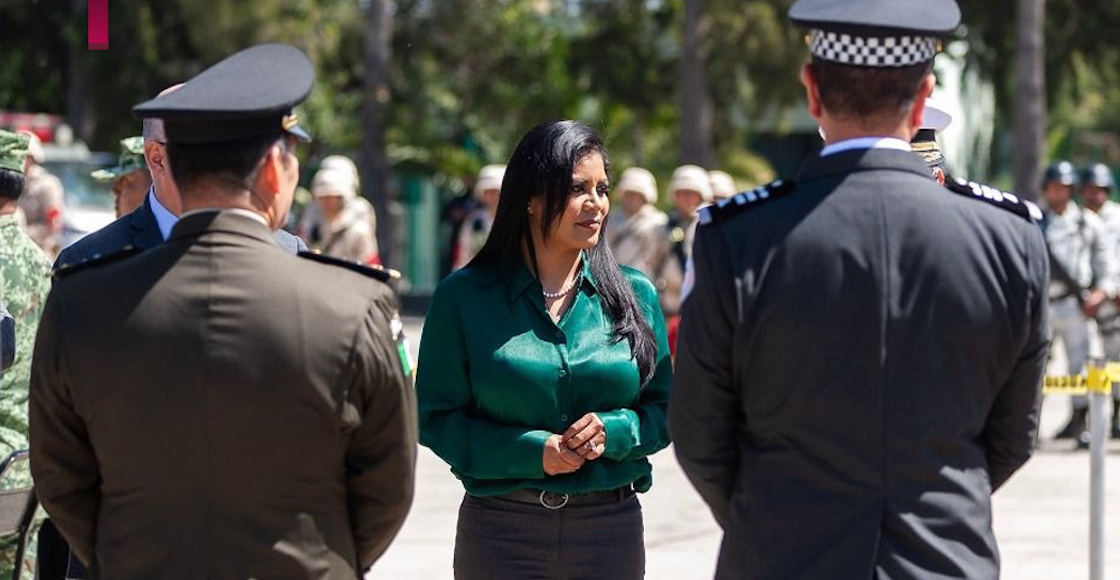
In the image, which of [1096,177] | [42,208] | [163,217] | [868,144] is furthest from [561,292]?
[1096,177]

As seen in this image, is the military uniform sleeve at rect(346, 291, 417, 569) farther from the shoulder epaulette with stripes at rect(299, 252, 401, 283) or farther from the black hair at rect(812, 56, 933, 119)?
the black hair at rect(812, 56, 933, 119)

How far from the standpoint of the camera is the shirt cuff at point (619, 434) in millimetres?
4766

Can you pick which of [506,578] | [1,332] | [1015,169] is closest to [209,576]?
[506,578]

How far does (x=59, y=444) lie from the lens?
3.53 meters

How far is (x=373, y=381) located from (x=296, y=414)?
17cm

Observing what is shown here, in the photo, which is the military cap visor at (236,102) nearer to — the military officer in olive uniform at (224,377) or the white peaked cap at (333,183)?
the military officer in olive uniform at (224,377)

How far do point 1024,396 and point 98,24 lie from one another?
13.5 ft

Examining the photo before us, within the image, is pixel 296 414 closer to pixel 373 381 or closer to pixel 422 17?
pixel 373 381

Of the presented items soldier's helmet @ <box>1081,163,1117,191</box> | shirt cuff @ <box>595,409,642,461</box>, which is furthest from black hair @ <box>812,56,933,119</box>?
soldier's helmet @ <box>1081,163,1117,191</box>

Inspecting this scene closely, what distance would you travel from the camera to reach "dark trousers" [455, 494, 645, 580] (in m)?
4.80

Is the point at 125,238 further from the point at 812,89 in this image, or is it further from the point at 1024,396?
the point at 1024,396

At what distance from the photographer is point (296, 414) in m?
3.37

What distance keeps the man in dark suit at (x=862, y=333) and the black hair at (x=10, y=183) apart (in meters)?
2.88

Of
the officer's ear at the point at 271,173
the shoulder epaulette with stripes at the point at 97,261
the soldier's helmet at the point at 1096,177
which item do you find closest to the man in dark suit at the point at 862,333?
the officer's ear at the point at 271,173
